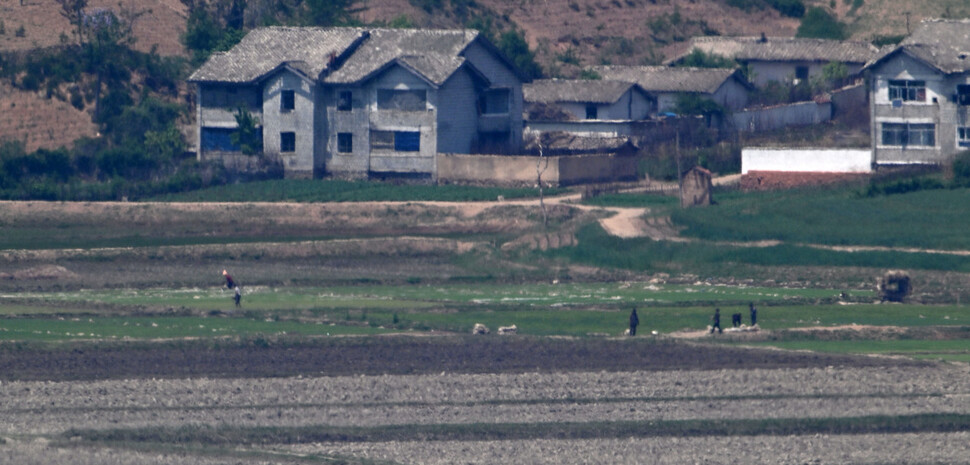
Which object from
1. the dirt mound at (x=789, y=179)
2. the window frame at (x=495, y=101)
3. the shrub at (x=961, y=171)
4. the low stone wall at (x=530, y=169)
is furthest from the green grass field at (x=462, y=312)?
the window frame at (x=495, y=101)

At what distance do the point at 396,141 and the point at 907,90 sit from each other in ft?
80.9

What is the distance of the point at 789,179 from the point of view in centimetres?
7612

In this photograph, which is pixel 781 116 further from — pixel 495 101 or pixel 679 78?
pixel 495 101

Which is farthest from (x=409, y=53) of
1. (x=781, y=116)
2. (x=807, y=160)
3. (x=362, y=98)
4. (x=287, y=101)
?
(x=781, y=116)

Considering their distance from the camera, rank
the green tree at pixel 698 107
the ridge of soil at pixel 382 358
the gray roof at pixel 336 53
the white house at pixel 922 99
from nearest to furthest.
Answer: the ridge of soil at pixel 382 358
the white house at pixel 922 99
the gray roof at pixel 336 53
the green tree at pixel 698 107

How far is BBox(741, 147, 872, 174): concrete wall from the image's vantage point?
A: 250ft

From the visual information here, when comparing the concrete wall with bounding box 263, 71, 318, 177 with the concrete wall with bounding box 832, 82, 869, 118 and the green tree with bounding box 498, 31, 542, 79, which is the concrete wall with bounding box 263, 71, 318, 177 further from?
the concrete wall with bounding box 832, 82, 869, 118

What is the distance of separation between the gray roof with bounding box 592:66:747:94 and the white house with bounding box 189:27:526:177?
13832mm

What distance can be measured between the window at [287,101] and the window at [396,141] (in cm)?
437

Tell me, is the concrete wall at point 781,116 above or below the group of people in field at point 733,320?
above

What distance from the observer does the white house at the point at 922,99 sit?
76.1m

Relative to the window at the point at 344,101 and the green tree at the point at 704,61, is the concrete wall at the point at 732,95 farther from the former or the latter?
the window at the point at 344,101

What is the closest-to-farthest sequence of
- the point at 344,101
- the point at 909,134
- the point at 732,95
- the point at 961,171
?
the point at 961,171, the point at 909,134, the point at 344,101, the point at 732,95

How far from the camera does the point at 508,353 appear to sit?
4397 centimetres
